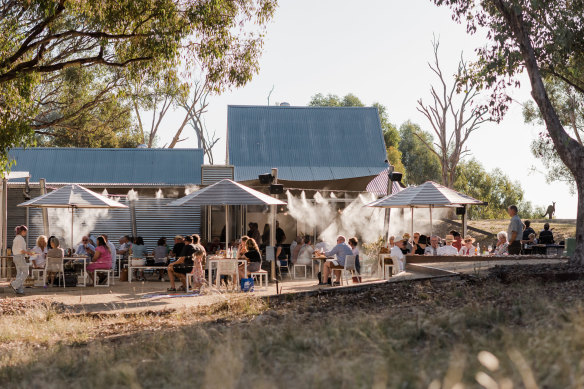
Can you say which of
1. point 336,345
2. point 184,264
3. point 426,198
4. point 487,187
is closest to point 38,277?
point 184,264

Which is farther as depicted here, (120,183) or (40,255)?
(120,183)

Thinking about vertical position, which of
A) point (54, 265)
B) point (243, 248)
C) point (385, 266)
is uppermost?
point (243, 248)

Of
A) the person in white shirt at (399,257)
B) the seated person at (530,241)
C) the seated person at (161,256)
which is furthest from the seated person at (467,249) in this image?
the seated person at (161,256)

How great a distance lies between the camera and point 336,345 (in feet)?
21.3

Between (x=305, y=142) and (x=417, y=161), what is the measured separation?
3308cm

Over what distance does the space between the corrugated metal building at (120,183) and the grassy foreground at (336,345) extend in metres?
10.6

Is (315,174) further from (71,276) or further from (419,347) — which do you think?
(419,347)

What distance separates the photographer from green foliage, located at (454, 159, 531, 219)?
167 ft

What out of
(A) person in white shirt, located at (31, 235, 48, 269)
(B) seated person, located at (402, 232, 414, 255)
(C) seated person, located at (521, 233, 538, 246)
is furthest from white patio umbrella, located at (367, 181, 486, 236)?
(A) person in white shirt, located at (31, 235, 48, 269)

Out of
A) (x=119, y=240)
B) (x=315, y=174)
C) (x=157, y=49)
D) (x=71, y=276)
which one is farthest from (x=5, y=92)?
(x=315, y=174)

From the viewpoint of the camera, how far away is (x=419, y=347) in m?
6.43

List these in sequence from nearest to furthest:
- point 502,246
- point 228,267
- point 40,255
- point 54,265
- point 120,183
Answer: point 228,267 < point 54,265 < point 40,255 < point 502,246 < point 120,183

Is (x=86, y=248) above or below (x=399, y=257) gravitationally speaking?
above

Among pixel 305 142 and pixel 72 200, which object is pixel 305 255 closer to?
pixel 72 200
